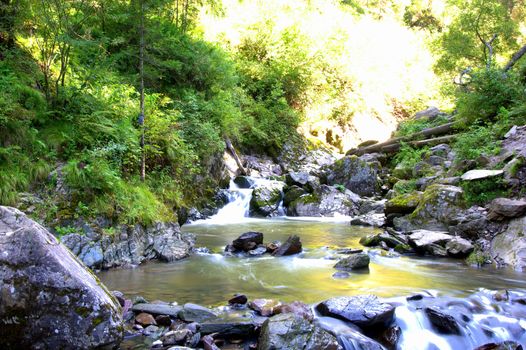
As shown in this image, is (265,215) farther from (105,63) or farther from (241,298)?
(241,298)

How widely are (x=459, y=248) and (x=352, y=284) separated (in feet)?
10.8

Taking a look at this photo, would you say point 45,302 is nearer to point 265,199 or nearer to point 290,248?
point 290,248

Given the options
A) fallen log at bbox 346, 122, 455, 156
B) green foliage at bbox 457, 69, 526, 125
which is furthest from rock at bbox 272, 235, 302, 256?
fallen log at bbox 346, 122, 455, 156

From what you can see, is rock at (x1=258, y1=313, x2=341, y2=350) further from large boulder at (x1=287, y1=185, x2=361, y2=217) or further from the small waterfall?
large boulder at (x1=287, y1=185, x2=361, y2=217)

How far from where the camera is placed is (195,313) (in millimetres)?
5246

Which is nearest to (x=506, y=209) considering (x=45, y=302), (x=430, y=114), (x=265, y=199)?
(x=265, y=199)

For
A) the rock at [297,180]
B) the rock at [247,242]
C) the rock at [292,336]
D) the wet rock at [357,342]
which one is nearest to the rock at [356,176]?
the rock at [297,180]

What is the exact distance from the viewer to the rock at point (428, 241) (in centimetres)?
900

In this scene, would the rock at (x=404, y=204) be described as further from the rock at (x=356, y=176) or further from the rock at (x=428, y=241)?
the rock at (x=356, y=176)

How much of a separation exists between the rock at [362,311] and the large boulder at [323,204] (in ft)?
30.9

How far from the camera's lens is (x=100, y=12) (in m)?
10.3

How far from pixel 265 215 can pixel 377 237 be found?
5217mm

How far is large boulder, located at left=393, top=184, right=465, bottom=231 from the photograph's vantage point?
33.6 feet

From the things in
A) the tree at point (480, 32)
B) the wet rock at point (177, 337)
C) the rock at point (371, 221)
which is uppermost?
the tree at point (480, 32)
